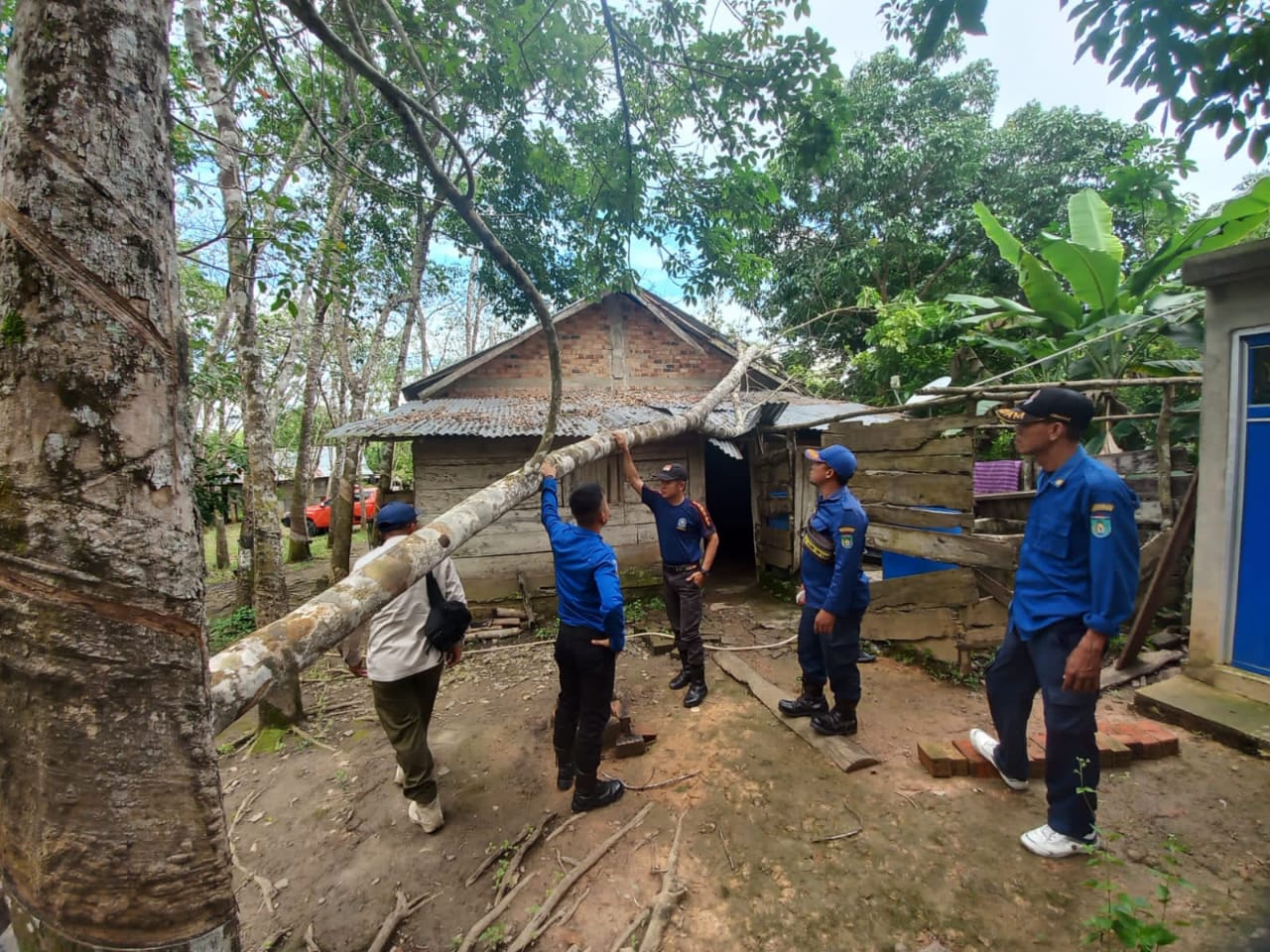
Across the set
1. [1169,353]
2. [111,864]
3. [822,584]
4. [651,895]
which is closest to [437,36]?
[822,584]

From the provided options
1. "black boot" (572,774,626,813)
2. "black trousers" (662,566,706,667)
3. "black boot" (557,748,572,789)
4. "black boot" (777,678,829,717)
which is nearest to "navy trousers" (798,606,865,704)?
"black boot" (777,678,829,717)

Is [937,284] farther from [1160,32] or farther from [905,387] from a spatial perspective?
[1160,32]

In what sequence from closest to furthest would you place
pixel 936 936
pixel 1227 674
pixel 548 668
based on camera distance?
pixel 936 936 → pixel 1227 674 → pixel 548 668

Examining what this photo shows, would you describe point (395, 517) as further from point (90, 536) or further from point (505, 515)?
point (505, 515)

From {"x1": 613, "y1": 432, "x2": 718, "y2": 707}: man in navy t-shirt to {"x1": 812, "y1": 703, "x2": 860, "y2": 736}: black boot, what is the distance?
1.16 m

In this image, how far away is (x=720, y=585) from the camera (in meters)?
8.91

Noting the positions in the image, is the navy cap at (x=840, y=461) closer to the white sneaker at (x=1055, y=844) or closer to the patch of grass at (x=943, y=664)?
the white sneaker at (x=1055, y=844)

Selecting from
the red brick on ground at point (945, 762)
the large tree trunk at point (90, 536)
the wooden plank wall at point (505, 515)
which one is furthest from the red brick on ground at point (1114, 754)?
the wooden plank wall at point (505, 515)

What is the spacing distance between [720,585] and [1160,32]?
7.68 meters

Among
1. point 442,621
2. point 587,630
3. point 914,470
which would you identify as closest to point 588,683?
point 587,630

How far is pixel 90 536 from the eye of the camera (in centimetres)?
83

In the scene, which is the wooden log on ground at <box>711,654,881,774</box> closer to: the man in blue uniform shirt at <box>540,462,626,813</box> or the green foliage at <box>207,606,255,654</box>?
the man in blue uniform shirt at <box>540,462,626,813</box>

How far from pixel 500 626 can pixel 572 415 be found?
3143mm

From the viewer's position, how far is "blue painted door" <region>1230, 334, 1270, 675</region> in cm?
358
